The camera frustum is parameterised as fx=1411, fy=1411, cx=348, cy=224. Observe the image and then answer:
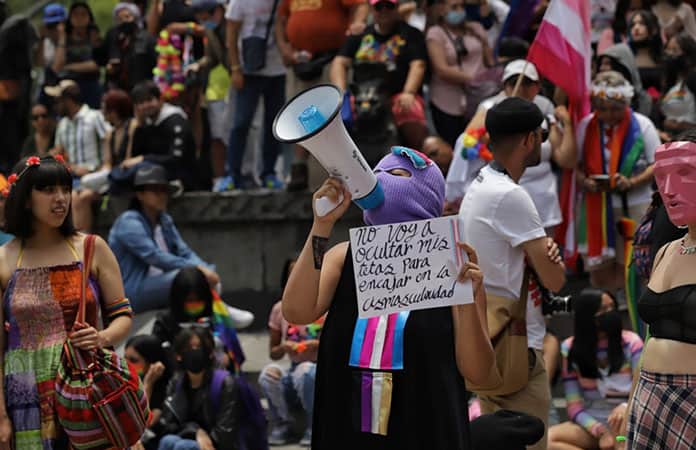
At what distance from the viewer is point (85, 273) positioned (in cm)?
568

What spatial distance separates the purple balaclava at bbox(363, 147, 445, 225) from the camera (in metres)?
4.51

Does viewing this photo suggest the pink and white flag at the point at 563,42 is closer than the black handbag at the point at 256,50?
Yes

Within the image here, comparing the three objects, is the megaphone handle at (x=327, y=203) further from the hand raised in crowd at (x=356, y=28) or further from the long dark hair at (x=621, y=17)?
the long dark hair at (x=621, y=17)

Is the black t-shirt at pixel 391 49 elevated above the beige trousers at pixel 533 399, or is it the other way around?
the black t-shirt at pixel 391 49

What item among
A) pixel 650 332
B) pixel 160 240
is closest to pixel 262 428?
pixel 160 240

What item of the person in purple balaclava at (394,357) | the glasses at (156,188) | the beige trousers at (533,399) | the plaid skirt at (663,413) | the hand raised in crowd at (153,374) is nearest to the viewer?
the person in purple balaclava at (394,357)

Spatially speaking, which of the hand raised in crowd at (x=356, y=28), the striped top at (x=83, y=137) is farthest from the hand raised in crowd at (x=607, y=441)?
the striped top at (x=83, y=137)

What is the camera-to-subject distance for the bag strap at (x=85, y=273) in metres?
5.62

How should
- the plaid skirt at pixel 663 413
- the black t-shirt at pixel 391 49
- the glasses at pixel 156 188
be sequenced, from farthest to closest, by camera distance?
1. the black t-shirt at pixel 391 49
2. the glasses at pixel 156 188
3. the plaid skirt at pixel 663 413

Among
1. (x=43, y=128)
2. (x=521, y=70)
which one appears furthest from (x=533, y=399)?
(x=43, y=128)

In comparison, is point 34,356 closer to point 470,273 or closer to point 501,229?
point 501,229

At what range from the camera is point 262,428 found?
8016mm

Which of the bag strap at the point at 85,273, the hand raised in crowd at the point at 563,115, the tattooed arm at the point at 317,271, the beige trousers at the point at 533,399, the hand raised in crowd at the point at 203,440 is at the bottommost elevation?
the hand raised in crowd at the point at 203,440

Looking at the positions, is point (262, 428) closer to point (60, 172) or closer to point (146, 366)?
point (146, 366)
